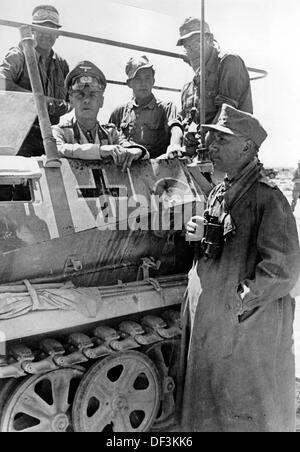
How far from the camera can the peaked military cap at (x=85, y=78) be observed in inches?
181

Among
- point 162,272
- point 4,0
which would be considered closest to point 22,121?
point 4,0

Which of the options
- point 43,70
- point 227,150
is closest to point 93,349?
point 227,150

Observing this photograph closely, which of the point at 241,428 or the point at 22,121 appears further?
the point at 22,121

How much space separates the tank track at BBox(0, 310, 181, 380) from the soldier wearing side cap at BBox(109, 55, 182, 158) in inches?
83.6

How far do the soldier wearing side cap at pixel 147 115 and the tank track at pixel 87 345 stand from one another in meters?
2.12

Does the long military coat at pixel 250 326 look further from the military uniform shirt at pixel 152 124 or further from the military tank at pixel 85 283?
the military uniform shirt at pixel 152 124

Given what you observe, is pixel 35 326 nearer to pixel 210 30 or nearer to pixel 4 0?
pixel 4 0

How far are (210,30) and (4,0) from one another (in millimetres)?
2369

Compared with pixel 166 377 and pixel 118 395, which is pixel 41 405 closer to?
pixel 118 395

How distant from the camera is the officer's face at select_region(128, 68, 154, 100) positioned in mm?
5836

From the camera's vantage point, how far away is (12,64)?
18.8 feet

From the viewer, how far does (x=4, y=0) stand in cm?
396

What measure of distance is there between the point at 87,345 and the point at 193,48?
345 centimetres
